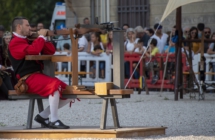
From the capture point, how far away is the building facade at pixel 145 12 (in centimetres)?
2664

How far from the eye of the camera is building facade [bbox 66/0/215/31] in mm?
26641

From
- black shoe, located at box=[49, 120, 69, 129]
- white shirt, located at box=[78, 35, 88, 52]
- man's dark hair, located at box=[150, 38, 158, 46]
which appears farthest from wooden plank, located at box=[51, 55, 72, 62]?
white shirt, located at box=[78, 35, 88, 52]

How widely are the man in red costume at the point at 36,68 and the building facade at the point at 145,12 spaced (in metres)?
15.9

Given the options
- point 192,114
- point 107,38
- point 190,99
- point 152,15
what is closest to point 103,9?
point 192,114

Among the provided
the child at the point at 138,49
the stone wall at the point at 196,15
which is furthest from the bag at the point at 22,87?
the stone wall at the point at 196,15

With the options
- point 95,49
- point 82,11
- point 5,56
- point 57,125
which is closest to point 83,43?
point 95,49

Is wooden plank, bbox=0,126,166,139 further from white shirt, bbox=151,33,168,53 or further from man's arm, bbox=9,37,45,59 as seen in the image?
white shirt, bbox=151,33,168,53

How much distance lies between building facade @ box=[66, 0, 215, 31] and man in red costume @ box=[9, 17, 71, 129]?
15.9 metres

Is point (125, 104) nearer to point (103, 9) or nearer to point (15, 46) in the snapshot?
point (103, 9)

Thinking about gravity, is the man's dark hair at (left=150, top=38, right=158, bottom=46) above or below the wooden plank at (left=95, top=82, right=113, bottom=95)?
below

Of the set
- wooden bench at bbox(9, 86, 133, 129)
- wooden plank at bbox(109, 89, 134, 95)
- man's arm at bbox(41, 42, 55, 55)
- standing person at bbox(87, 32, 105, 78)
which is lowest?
standing person at bbox(87, 32, 105, 78)

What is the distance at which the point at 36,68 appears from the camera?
1095 cm

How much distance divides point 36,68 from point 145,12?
17525mm

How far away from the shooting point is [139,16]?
2838 cm
